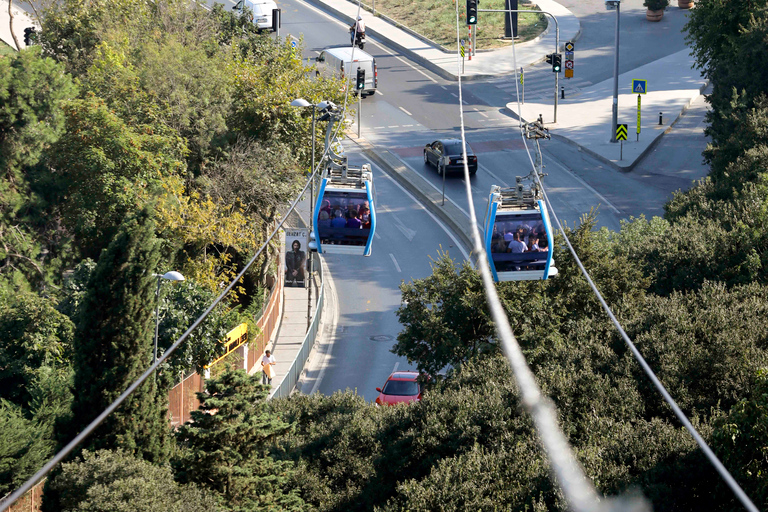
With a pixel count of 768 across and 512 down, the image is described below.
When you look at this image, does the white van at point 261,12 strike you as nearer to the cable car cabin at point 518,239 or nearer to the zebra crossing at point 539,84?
the zebra crossing at point 539,84

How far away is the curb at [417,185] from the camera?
36.7 m

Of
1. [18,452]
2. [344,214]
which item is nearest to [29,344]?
[18,452]

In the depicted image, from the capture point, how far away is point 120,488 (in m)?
14.3

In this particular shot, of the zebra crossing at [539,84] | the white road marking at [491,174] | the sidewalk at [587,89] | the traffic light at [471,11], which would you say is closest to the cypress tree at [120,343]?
the white road marking at [491,174]

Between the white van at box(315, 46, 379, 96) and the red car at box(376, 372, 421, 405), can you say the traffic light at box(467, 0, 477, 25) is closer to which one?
the white van at box(315, 46, 379, 96)

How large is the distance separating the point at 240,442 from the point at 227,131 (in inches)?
755

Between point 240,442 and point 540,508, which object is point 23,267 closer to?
point 240,442

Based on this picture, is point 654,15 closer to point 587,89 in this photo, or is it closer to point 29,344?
point 587,89

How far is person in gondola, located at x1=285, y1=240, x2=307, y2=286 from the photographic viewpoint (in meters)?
31.5

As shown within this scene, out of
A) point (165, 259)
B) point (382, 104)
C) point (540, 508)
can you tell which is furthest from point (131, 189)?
point (382, 104)

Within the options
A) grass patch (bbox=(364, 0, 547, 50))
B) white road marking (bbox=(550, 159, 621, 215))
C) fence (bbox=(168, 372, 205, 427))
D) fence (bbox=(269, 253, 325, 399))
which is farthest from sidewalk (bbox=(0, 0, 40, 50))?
fence (bbox=(168, 372, 205, 427))

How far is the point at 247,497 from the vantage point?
53.2ft

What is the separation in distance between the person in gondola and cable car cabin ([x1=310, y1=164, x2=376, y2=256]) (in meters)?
10.8

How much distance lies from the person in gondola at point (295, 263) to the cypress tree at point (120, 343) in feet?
41.2
